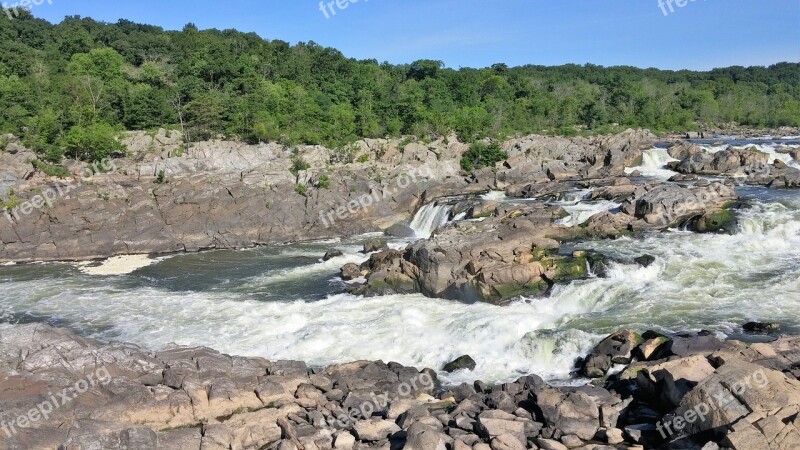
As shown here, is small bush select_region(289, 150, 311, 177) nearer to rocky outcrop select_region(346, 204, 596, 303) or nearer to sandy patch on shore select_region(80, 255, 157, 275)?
sandy patch on shore select_region(80, 255, 157, 275)

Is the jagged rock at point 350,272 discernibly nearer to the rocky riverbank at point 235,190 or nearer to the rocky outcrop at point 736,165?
the rocky riverbank at point 235,190

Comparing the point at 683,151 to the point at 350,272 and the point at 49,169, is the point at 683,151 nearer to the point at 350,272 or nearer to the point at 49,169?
the point at 350,272

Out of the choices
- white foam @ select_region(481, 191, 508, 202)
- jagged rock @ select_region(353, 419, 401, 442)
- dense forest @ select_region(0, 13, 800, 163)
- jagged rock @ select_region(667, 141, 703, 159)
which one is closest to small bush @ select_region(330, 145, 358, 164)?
dense forest @ select_region(0, 13, 800, 163)

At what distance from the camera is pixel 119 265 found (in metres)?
33.7

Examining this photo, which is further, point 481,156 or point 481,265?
point 481,156

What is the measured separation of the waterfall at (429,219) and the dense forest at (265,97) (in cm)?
1589

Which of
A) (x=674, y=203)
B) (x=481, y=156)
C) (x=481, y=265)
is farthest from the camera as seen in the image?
(x=481, y=156)

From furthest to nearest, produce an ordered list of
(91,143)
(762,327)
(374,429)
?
1. (91,143)
2. (762,327)
3. (374,429)

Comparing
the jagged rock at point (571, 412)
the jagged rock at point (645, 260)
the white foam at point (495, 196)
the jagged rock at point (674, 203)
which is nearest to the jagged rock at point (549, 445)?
the jagged rock at point (571, 412)

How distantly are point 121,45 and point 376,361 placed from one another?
253 ft

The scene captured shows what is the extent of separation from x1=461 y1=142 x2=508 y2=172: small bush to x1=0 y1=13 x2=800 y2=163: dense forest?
8197 mm

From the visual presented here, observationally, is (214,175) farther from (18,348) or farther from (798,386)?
(798,386)

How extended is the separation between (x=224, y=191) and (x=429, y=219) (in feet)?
45.7

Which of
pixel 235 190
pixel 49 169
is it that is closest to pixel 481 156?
pixel 235 190
